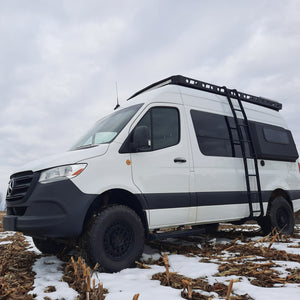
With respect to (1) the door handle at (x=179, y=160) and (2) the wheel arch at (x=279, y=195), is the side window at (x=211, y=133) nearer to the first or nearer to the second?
(1) the door handle at (x=179, y=160)

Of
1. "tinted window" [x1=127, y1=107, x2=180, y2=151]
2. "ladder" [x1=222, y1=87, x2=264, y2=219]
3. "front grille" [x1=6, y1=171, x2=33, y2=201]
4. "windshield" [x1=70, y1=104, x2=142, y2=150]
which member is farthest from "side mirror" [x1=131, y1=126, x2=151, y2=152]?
"ladder" [x1=222, y1=87, x2=264, y2=219]

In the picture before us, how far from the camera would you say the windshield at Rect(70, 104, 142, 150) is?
4.24 meters

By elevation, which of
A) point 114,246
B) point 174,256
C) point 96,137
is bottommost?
point 174,256

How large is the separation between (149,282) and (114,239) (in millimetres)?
811

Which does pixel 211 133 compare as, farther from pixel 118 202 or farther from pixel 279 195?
pixel 279 195

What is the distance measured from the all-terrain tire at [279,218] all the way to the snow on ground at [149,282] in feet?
7.68

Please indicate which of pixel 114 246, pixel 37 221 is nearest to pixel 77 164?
pixel 37 221

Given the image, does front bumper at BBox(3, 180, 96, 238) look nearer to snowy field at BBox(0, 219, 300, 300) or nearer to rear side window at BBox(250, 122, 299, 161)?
snowy field at BBox(0, 219, 300, 300)

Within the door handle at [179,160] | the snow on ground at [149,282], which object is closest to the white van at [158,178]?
the door handle at [179,160]

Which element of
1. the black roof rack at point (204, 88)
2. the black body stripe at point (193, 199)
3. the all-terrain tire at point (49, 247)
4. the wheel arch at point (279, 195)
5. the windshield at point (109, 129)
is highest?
the black roof rack at point (204, 88)

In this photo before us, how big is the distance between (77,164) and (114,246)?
1127mm

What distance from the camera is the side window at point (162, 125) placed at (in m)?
4.38

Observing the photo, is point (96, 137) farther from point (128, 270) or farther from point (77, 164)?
point (128, 270)

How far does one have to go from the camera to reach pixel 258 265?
3.45 m
